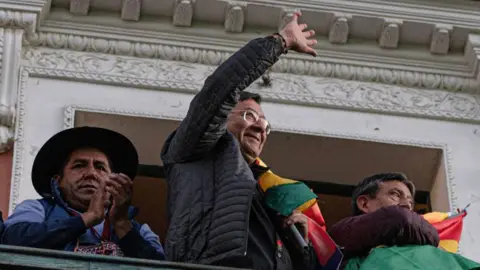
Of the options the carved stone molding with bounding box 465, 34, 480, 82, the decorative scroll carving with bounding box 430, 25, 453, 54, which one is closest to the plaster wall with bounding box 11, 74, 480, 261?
the carved stone molding with bounding box 465, 34, 480, 82

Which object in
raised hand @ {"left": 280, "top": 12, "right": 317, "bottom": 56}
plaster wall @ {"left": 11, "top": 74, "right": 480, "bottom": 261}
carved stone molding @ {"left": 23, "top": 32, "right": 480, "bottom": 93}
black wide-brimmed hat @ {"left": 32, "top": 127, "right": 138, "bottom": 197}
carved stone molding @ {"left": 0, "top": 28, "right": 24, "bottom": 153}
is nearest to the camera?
raised hand @ {"left": 280, "top": 12, "right": 317, "bottom": 56}

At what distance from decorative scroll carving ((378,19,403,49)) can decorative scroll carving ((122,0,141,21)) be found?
1.49m

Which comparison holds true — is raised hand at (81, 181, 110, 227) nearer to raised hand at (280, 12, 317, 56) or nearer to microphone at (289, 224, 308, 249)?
microphone at (289, 224, 308, 249)

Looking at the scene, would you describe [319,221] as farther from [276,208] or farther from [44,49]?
[44,49]

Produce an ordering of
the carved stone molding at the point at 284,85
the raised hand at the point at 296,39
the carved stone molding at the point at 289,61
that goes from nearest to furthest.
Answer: the raised hand at the point at 296,39 < the carved stone molding at the point at 284,85 < the carved stone molding at the point at 289,61

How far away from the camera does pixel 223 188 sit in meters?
9.16

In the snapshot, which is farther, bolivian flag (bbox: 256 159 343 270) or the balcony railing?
bolivian flag (bbox: 256 159 343 270)

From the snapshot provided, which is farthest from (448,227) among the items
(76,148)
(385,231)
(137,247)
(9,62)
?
(9,62)

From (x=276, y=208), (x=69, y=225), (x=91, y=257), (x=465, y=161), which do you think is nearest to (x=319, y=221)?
(x=276, y=208)

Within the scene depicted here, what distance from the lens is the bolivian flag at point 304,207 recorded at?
9.47 metres

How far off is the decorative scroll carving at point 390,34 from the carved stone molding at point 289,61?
158mm

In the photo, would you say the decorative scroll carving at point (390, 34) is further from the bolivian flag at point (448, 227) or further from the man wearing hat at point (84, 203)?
Result: the man wearing hat at point (84, 203)

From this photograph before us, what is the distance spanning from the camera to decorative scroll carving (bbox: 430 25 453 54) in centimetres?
1286

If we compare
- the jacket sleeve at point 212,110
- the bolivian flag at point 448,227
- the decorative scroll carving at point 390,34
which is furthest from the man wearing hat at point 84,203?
the decorative scroll carving at point 390,34
